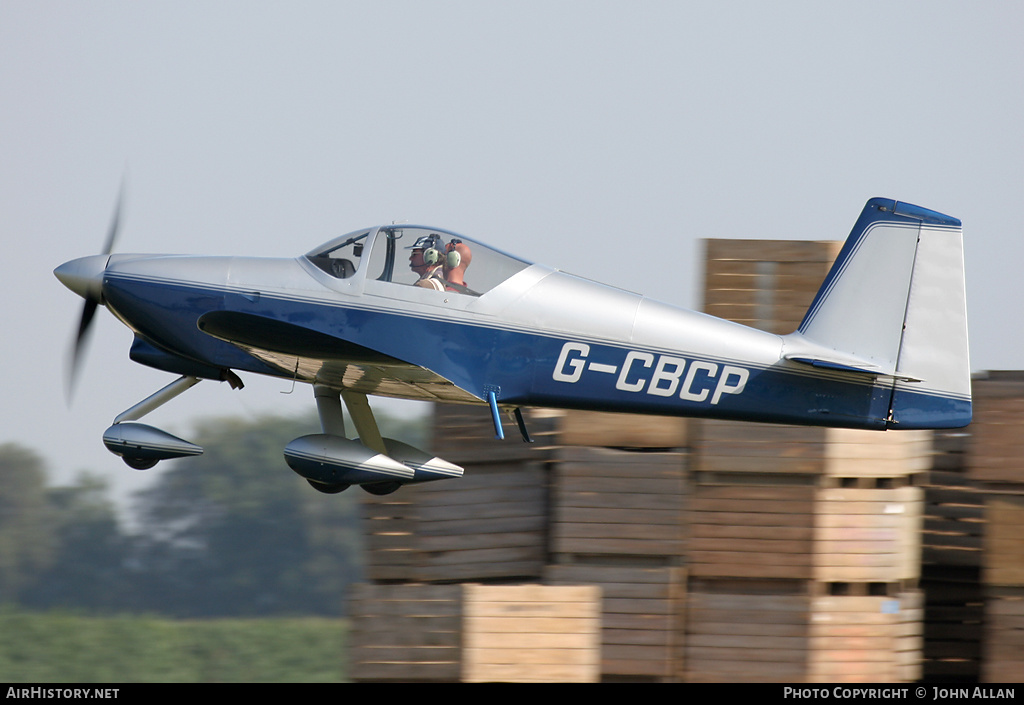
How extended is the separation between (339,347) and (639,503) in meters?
2.87

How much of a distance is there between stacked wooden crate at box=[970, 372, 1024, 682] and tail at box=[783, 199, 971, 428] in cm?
122

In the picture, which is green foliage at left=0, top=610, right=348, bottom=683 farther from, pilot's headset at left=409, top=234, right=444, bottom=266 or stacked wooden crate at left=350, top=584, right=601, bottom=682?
pilot's headset at left=409, top=234, right=444, bottom=266

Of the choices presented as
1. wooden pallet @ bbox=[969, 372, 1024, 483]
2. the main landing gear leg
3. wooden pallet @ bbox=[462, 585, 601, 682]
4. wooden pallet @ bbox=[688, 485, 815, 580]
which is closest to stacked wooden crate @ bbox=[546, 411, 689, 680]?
wooden pallet @ bbox=[688, 485, 815, 580]

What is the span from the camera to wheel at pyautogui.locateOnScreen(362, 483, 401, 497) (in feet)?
30.5

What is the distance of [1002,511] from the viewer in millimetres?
8766

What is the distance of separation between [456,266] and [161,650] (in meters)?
16.7

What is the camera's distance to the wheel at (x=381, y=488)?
9305 millimetres

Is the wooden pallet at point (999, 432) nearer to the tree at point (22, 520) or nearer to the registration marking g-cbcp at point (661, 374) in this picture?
the registration marking g-cbcp at point (661, 374)

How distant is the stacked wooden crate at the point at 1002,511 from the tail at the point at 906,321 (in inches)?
48.2

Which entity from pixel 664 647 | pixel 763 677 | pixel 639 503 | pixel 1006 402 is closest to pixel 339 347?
pixel 639 503

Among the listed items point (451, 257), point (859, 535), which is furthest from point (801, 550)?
point (451, 257)

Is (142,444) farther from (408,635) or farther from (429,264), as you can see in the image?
(429,264)

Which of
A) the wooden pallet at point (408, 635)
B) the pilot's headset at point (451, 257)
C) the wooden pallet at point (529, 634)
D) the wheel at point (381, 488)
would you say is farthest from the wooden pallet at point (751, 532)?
the pilot's headset at point (451, 257)

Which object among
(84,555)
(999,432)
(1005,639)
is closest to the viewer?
(1005,639)
